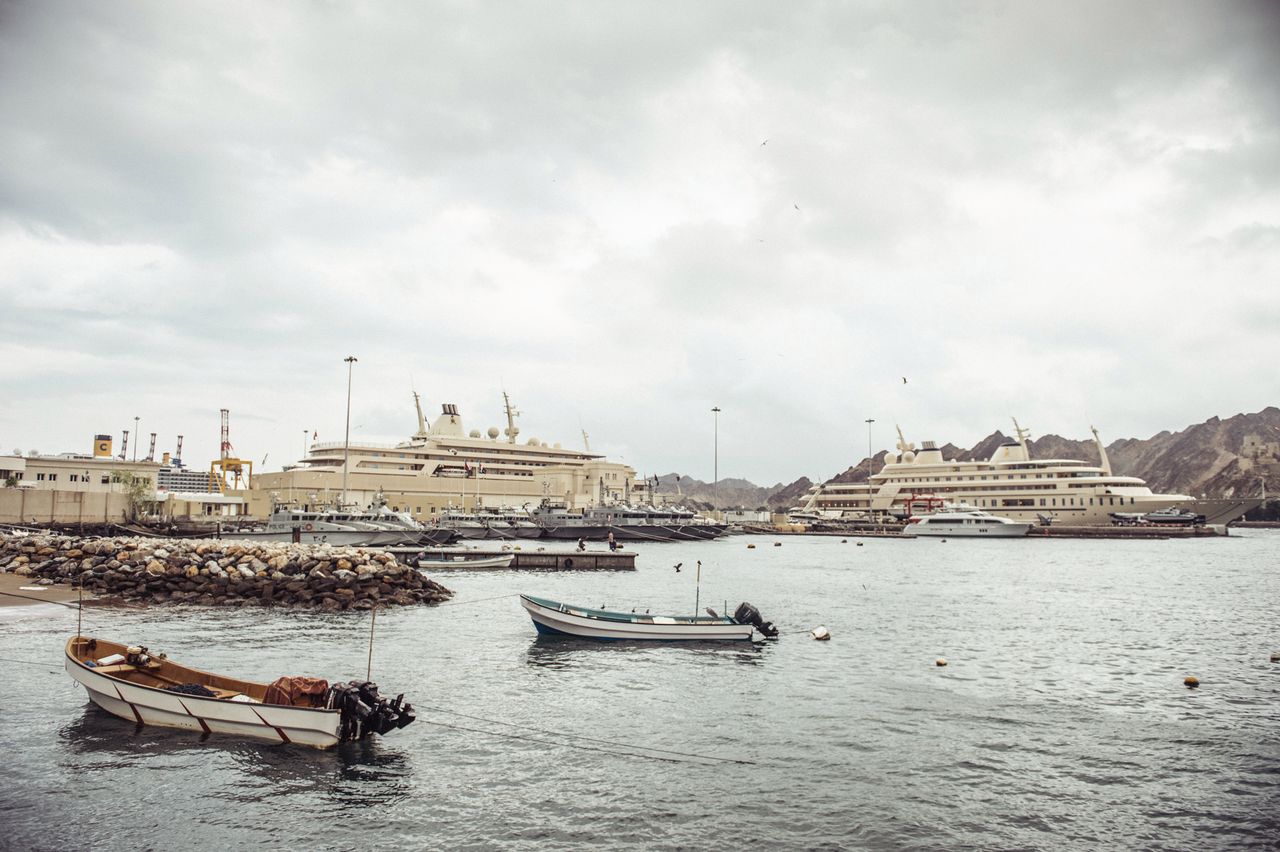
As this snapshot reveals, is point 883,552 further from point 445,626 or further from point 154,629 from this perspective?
point 154,629

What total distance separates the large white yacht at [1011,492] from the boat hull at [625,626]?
11235 centimetres

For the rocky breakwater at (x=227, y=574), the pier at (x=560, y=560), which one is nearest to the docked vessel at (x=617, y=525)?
the pier at (x=560, y=560)

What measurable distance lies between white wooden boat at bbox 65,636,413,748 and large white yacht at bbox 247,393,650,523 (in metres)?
86.5

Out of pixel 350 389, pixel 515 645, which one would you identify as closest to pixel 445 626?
pixel 515 645

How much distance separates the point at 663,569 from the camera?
2451 inches

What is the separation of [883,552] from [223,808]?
80324 mm

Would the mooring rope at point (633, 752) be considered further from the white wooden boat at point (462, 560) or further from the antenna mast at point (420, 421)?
the antenna mast at point (420, 421)

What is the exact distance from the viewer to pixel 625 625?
1081 inches

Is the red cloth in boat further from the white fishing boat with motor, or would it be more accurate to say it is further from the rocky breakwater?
the white fishing boat with motor

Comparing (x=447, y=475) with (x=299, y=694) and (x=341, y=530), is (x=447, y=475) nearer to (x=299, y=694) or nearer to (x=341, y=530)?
(x=341, y=530)

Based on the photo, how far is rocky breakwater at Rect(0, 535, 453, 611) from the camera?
119 feet

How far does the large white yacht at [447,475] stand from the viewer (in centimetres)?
10888

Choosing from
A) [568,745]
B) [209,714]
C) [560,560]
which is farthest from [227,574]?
[568,745]

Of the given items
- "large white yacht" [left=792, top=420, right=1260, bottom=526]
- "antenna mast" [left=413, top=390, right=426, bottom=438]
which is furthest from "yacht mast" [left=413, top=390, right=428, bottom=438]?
"large white yacht" [left=792, top=420, right=1260, bottom=526]
